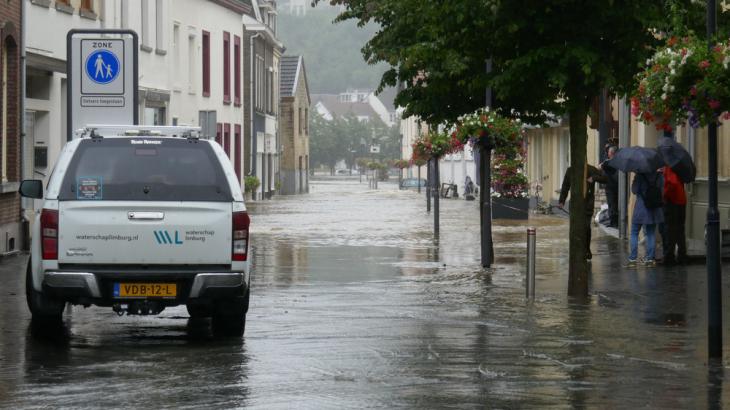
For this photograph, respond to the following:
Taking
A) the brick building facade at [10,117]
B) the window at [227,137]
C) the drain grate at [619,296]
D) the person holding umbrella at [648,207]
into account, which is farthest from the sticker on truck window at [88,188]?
the window at [227,137]

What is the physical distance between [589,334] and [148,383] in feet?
13.2

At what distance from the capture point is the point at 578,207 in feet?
38.8

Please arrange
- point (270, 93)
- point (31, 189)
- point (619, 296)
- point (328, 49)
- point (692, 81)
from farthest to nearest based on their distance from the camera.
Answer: point (328, 49) < point (270, 93) < point (619, 296) < point (31, 189) < point (692, 81)

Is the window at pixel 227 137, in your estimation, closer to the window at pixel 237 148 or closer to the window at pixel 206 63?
the window at pixel 237 148

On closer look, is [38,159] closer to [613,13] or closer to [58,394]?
[613,13]

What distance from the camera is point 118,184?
8.58 meters

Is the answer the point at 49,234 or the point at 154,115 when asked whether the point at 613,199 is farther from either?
the point at 49,234

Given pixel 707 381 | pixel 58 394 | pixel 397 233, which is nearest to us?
pixel 58 394

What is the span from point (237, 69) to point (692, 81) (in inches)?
1444

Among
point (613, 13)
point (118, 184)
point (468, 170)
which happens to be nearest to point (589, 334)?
point (613, 13)

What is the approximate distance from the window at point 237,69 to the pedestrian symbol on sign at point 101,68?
2682cm

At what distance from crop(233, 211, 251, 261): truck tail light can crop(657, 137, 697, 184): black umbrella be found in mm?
8444

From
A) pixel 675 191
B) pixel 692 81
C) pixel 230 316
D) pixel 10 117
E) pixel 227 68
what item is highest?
pixel 227 68

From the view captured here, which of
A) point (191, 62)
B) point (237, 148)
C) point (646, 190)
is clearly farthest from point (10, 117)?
point (237, 148)
